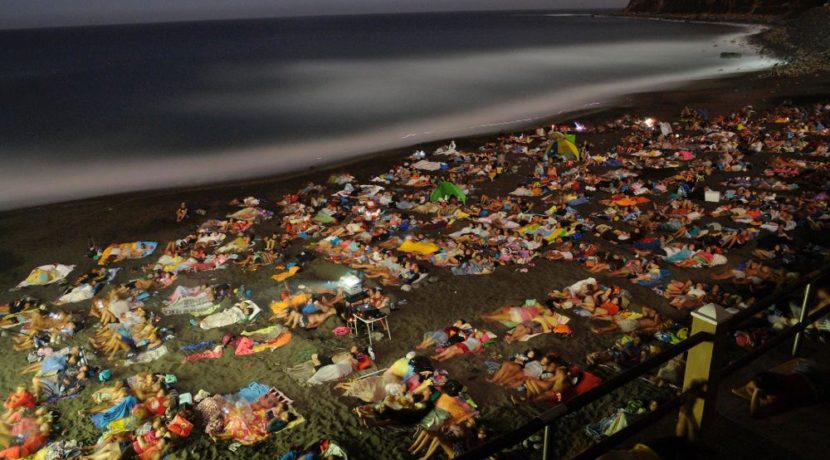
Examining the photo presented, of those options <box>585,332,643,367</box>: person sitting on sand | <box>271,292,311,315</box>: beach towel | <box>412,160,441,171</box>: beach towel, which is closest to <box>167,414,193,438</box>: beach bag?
<box>271,292,311,315</box>: beach towel

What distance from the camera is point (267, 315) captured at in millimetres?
8547

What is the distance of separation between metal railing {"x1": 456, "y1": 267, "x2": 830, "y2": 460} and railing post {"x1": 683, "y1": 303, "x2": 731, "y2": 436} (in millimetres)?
38

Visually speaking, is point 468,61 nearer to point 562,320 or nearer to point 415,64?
point 415,64

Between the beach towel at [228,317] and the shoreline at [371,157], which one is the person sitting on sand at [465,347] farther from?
the shoreline at [371,157]

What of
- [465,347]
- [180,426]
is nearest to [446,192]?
[465,347]

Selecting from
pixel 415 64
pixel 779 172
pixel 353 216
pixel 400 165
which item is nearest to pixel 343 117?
pixel 400 165

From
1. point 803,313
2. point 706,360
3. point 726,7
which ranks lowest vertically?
point 803,313

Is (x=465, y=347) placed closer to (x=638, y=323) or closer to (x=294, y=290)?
(x=638, y=323)

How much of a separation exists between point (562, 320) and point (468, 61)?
186ft

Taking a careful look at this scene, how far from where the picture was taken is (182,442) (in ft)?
19.5

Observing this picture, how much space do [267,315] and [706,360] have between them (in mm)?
6689

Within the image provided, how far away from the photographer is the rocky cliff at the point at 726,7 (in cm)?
9381

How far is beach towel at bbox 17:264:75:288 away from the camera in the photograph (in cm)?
1027

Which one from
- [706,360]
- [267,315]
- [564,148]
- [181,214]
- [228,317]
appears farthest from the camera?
[564,148]
